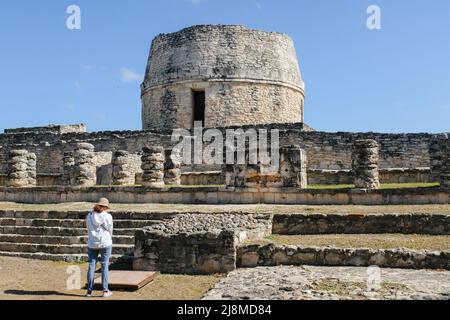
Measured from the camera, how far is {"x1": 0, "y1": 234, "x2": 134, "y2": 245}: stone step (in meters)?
8.77

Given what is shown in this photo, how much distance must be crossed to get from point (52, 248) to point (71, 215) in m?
1.19

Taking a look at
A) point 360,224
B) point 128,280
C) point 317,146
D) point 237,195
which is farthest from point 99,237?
point 317,146

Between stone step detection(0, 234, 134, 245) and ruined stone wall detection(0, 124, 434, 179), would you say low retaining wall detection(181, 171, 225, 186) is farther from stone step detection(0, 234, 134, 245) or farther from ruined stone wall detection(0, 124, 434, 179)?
stone step detection(0, 234, 134, 245)

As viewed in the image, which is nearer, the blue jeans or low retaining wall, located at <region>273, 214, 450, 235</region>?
the blue jeans

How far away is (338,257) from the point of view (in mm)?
Answer: 6719

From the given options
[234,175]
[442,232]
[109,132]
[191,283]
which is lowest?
[191,283]

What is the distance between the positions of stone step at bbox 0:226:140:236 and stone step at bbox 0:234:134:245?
0.18 meters

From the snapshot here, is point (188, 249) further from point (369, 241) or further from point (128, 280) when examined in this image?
point (369, 241)

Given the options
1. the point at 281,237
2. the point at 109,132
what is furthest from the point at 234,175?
the point at 109,132

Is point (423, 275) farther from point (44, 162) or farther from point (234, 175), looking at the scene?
point (44, 162)

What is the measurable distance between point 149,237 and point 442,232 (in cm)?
444

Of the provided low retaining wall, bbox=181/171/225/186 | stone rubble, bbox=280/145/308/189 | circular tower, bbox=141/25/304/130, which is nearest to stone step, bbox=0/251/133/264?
stone rubble, bbox=280/145/308/189

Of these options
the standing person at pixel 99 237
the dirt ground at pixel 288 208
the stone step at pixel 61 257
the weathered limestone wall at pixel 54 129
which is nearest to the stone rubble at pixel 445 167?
the dirt ground at pixel 288 208

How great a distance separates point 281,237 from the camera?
8.03 m
